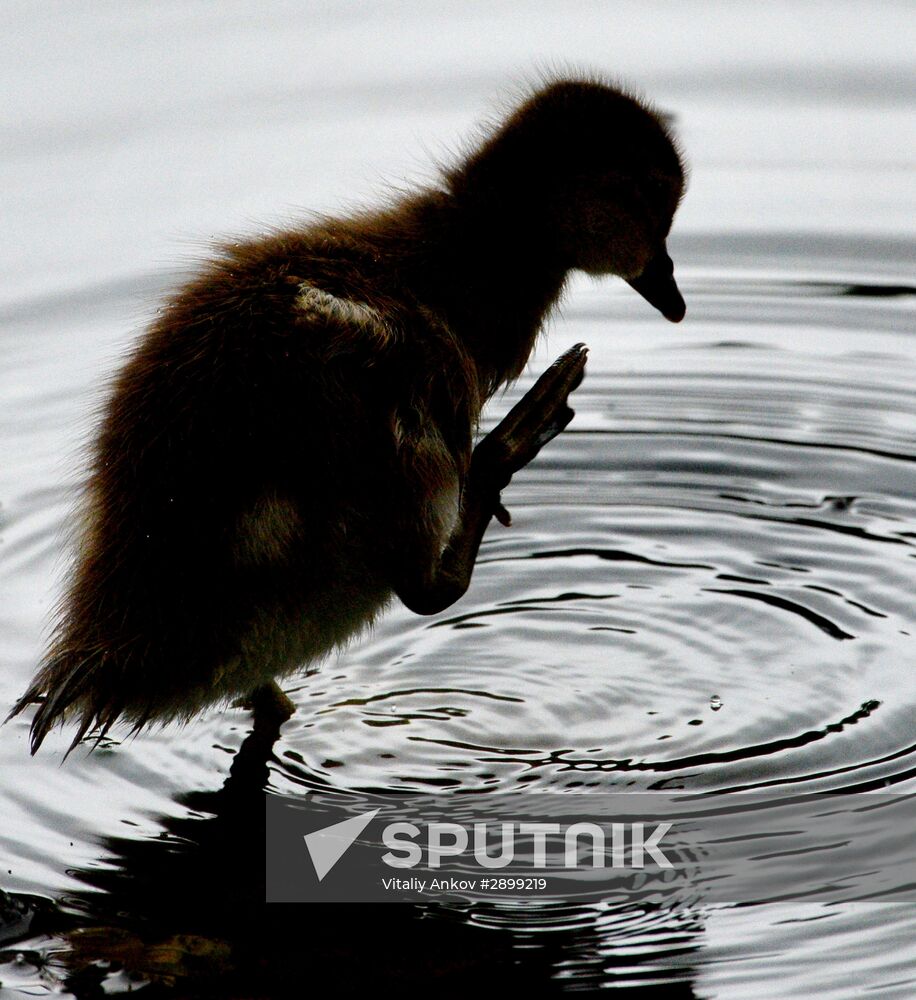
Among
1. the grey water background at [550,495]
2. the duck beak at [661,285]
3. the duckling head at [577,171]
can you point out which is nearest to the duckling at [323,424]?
the duckling head at [577,171]

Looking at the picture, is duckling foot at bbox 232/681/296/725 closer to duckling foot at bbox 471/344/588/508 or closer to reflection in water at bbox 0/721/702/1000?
reflection in water at bbox 0/721/702/1000

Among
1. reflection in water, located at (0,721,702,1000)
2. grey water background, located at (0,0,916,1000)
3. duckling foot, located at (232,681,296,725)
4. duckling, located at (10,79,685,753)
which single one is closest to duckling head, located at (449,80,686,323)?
duckling, located at (10,79,685,753)

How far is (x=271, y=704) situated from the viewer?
3.77 meters

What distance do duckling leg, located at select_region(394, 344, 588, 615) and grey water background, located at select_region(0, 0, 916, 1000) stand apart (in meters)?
0.32

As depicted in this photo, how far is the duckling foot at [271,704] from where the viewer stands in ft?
12.3

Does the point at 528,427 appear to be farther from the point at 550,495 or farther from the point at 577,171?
the point at 550,495

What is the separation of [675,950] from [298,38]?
512 centimetres

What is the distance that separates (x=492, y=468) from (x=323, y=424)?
576mm

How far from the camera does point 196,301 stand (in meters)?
3.34

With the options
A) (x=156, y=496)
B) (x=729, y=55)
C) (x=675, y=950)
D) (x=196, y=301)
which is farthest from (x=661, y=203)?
(x=729, y=55)

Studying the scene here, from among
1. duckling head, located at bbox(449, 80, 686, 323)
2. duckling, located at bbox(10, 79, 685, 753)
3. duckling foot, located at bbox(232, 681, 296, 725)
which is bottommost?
duckling foot, located at bbox(232, 681, 296, 725)

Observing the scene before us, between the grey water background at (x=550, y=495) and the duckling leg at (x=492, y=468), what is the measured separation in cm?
32

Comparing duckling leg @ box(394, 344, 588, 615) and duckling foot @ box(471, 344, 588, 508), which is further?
duckling foot @ box(471, 344, 588, 508)

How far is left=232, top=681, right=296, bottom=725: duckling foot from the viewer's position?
3744 millimetres
